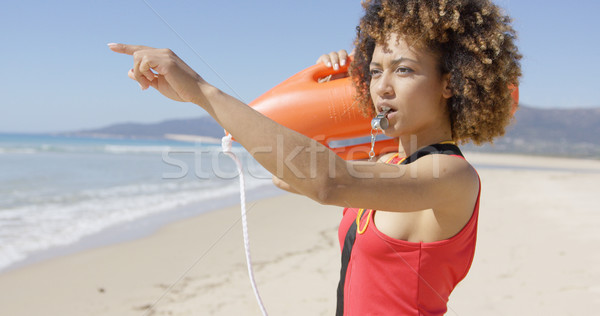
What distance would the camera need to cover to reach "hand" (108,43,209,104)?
92cm

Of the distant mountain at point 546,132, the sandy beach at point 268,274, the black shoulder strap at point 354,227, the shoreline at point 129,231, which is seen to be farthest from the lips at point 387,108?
the distant mountain at point 546,132

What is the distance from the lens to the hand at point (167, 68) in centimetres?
92

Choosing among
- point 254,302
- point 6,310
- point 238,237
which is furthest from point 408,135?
point 238,237

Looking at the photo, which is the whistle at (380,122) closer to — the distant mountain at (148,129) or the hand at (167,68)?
the hand at (167,68)

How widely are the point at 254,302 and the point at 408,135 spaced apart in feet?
8.23

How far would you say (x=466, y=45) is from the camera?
1.19 meters

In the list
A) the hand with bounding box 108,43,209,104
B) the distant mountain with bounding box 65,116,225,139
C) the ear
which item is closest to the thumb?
the hand with bounding box 108,43,209,104

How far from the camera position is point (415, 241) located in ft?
3.79

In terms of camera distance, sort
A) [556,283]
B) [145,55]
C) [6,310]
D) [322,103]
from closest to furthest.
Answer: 1. [145,55]
2. [322,103]
3. [6,310]
4. [556,283]

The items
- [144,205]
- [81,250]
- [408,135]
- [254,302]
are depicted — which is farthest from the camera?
[144,205]

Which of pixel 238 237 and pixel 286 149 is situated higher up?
pixel 286 149

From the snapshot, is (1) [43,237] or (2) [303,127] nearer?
(2) [303,127]

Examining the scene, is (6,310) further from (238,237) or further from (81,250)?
(238,237)

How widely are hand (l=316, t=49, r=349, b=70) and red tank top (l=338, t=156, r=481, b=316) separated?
0.80 meters
